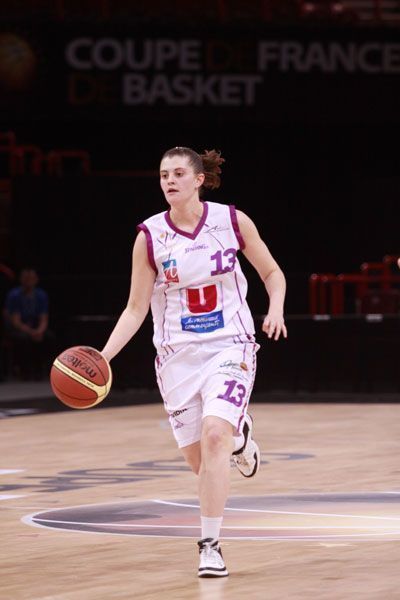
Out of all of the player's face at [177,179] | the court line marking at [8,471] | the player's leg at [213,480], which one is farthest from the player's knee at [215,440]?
the court line marking at [8,471]

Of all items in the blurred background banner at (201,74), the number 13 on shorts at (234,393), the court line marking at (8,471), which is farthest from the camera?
the blurred background banner at (201,74)

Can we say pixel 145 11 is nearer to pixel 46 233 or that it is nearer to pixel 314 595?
pixel 46 233

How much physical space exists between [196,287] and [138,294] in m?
0.32

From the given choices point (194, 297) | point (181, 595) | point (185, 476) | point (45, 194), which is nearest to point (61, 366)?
point (194, 297)

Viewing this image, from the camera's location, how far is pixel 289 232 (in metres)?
25.4

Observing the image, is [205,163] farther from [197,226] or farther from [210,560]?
[210,560]

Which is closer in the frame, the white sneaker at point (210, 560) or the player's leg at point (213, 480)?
the white sneaker at point (210, 560)

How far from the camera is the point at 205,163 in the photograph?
7.88 m

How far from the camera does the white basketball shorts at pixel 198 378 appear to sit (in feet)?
24.3

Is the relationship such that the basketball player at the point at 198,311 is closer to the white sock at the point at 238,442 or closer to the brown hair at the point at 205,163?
the brown hair at the point at 205,163

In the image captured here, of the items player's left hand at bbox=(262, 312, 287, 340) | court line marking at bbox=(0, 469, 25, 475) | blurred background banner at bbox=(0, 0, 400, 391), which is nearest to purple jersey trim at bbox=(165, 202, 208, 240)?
player's left hand at bbox=(262, 312, 287, 340)

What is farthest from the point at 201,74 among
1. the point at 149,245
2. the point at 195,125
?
the point at 149,245

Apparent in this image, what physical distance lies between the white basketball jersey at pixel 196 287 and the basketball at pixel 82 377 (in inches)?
12.2

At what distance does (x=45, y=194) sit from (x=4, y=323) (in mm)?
2632
